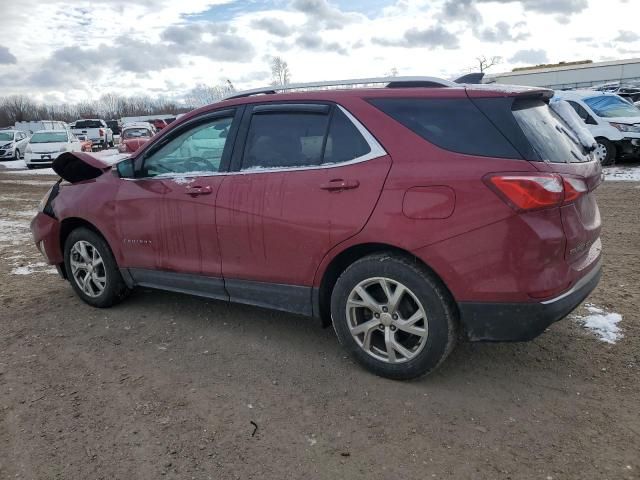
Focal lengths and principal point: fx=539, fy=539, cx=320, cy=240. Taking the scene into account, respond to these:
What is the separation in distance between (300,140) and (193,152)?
1031 millimetres

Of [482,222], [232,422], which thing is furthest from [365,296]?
[232,422]

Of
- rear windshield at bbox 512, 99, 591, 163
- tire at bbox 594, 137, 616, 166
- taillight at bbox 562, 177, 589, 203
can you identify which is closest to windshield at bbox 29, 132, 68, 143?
tire at bbox 594, 137, 616, 166

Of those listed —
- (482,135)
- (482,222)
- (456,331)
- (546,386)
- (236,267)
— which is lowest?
(546,386)

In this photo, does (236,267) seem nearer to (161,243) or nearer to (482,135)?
(161,243)

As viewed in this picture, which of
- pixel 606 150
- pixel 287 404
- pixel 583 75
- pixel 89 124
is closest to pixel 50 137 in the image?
pixel 89 124

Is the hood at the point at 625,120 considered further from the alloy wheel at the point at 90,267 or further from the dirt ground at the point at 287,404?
the alloy wheel at the point at 90,267

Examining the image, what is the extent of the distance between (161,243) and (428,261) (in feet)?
7.39

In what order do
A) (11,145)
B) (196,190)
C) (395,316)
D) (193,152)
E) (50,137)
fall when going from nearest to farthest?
(395,316) → (196,190) → (193,152) → (50,137) → (11,145)

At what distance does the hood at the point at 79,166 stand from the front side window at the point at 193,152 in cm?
63

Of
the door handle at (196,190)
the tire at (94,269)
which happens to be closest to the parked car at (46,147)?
the tire at (94,269)

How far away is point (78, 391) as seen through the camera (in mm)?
Answer: 3424

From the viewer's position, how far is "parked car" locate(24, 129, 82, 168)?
21219mm

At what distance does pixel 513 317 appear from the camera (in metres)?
2.97

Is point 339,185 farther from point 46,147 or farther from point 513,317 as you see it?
point 46,147
